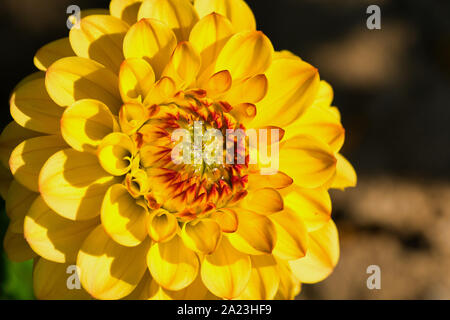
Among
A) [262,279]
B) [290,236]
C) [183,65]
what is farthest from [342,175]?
[183,65]

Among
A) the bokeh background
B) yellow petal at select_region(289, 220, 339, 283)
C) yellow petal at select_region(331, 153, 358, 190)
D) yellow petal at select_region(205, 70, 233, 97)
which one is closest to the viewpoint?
yellow petal at select_region(205, 70, 233, 97)

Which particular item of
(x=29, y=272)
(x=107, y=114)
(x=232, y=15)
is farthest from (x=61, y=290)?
(x=232, y=15)

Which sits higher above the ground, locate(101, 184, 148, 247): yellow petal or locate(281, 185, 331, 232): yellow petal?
locate(101, 184, 148, 247): yellow petal

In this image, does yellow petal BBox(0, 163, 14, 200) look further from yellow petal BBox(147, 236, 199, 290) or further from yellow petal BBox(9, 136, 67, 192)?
yellow petal BBox(147, 236, 199, 290)

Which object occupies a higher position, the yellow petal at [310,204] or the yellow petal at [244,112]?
the yellow petal at [244,112]

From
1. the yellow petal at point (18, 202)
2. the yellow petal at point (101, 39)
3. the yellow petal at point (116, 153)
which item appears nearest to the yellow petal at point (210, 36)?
the yellow petal at point (101, 39)

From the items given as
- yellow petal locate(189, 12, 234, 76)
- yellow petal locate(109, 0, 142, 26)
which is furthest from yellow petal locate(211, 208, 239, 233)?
yellow petal locate(109, 0, 142, 26)

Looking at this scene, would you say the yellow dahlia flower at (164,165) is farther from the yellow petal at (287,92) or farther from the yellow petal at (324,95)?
the yellow petal at (324,95)

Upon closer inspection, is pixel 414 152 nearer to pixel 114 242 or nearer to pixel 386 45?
pixel 386 45
